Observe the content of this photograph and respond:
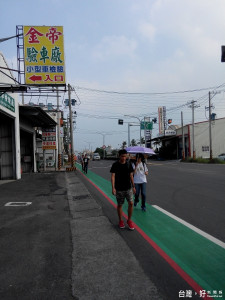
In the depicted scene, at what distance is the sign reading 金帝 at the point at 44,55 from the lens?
1143 centimetres

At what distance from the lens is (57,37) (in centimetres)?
1184

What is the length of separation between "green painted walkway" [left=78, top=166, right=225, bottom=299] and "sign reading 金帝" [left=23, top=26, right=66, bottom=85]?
784 centimetres

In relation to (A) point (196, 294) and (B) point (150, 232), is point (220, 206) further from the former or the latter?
(A) point (196, 294)

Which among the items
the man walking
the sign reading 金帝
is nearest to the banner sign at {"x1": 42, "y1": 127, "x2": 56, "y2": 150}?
the sign reading 金帝

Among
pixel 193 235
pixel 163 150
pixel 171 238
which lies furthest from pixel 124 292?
pixel 163 150

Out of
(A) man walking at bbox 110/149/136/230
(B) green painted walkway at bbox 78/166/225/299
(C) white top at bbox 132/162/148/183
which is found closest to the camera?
(B) green painted walkway at bbox 78/166/225/299

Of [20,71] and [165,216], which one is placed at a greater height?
[20,71]

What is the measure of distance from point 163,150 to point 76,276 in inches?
2137

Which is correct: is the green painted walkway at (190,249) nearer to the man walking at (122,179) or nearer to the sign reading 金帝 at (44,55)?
the man walking at (122,179)

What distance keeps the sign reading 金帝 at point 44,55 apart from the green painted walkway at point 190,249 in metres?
7.84

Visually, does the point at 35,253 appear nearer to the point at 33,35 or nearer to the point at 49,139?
the point at 33,35

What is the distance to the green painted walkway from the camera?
135 inches

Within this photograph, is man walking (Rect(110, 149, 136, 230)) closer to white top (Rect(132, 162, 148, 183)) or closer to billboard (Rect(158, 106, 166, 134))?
white top (Rect(132, 162, 148, 183))

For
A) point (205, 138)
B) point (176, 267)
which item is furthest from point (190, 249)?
point (205, 138)
